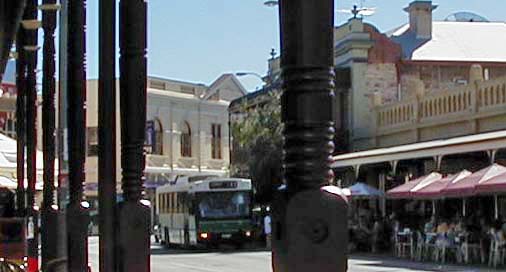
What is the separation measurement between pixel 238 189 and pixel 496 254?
14.4m

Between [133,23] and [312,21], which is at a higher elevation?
[133,23]

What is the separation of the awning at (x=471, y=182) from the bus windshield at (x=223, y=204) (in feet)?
42.4

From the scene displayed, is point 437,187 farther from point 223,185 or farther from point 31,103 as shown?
point 31,103

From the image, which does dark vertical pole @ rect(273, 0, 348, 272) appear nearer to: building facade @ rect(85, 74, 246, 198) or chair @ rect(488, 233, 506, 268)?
chair @ rect(488, 233, 506, 268)

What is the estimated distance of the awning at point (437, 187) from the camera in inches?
1230

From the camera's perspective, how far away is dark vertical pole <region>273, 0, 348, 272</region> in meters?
4.39

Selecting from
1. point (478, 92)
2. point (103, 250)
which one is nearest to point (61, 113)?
point (103, 250)

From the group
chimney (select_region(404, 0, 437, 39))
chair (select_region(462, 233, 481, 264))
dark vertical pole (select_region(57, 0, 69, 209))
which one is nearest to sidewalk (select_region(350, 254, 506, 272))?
chair (select_region(462, 233, 481, 264))

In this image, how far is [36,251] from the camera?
1873 centimetres

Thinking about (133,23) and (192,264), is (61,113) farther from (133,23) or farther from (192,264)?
(192,264)

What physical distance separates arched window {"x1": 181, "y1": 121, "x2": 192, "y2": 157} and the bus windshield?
3107cm

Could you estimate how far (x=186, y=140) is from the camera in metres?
74.8

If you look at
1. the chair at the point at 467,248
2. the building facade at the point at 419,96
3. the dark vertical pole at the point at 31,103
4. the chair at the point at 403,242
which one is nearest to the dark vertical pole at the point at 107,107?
the dark vertical pole at the point at 31,103

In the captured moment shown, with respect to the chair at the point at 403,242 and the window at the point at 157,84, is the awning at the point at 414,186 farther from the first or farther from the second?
the window at the point at 157,84
